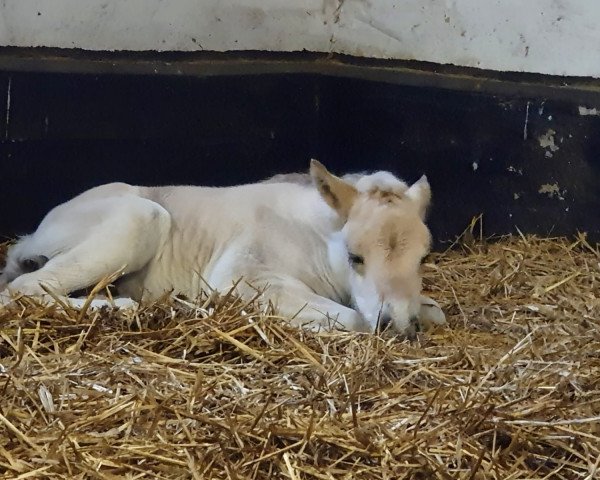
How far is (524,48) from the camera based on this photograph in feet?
13.9

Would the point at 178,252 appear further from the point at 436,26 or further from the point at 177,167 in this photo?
the point at 436,26

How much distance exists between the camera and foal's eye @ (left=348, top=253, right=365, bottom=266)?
3244 mm

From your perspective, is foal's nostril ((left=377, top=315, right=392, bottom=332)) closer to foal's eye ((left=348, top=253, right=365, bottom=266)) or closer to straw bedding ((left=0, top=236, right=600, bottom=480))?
straw bedding ((left=0, top=236, right=600, bottom=480))

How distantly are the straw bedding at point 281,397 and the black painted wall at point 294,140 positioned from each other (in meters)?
1.12

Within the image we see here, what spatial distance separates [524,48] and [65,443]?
3.06m

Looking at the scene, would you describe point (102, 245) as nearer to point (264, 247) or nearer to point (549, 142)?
point (264, 247)

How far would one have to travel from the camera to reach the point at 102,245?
343 cm

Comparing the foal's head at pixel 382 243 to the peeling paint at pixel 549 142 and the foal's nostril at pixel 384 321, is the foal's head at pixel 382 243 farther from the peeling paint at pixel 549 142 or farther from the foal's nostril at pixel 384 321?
the peeling paint at pixel 549 142

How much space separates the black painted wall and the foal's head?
1019 millimetres

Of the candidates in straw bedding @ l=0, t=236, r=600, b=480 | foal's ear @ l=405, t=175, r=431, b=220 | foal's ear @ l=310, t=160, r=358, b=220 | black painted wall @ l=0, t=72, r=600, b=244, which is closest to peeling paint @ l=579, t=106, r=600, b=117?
black painted wall @ l=0, t=72, r=600, b=244

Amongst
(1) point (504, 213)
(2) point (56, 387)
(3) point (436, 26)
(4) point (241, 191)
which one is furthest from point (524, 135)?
(2) point (56, 387)

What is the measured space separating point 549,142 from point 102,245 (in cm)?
220

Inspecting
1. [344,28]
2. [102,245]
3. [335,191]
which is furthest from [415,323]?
[344,28]

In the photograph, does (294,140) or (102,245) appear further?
(294,140)
